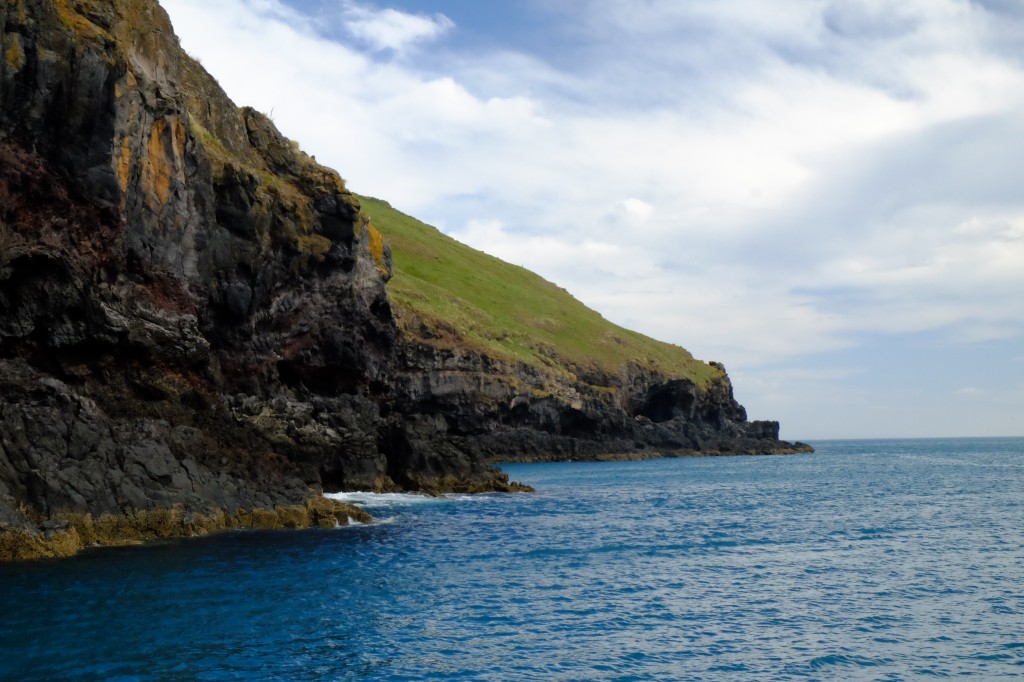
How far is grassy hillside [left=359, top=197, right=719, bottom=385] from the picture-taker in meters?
104

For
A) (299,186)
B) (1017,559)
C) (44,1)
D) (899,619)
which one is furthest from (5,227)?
(1017,559)

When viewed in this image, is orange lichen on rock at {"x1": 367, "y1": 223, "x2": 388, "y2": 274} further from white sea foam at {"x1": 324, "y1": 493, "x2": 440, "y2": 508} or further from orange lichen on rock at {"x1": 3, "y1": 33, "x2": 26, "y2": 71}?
orange lichen on rock at {"x1": 3, "y1": 33, "x2": 26, "y2": 71}

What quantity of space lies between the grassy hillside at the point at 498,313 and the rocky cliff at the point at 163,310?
43439mm

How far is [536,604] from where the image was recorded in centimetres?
2336

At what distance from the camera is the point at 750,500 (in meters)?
54.2

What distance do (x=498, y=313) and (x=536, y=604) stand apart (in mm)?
108704

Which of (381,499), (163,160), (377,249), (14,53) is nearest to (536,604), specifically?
(163,160)

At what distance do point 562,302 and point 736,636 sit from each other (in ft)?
471

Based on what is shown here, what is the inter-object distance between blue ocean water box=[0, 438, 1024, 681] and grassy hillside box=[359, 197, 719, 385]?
207ft

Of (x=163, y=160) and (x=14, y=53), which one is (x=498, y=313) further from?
(x=14, y=53)

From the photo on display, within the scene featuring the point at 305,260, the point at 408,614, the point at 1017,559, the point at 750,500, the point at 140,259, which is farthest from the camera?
the point at 750,500

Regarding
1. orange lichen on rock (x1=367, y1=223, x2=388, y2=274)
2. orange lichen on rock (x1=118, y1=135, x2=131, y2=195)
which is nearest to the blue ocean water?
orange lichen on rock (x1=118, y1=135, x2=131, y2=195)

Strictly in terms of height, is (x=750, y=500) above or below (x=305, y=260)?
below

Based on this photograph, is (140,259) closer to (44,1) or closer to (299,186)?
(44,1)
